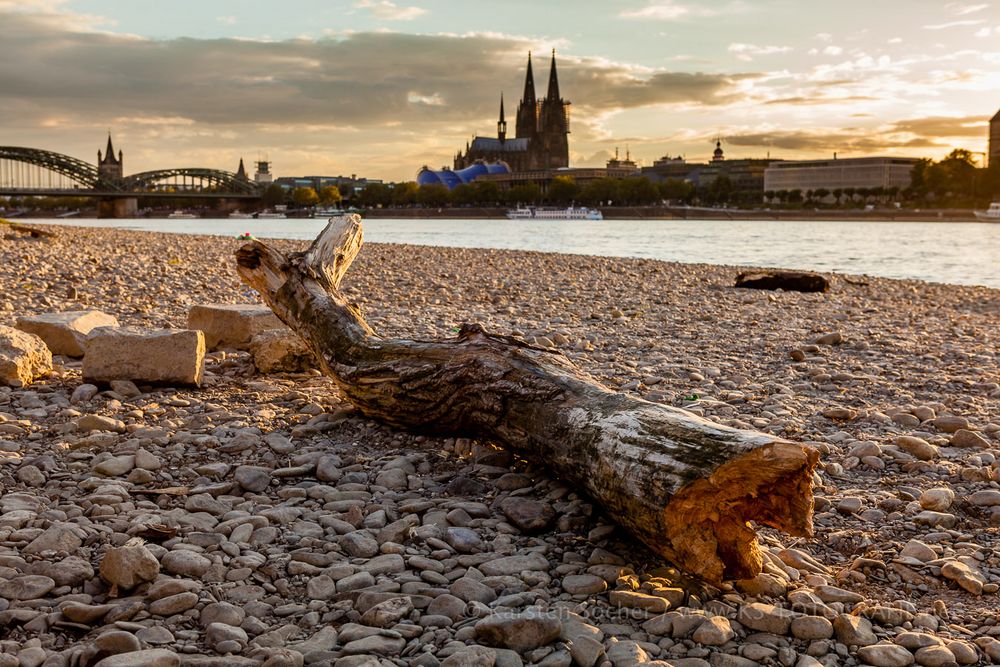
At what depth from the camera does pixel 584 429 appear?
361 cm

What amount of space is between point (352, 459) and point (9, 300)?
23.2 ft

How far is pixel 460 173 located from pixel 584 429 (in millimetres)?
188832

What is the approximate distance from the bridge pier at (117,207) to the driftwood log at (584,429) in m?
98.1

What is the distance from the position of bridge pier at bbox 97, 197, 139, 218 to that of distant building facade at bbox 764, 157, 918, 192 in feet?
426

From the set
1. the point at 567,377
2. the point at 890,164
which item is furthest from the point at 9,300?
the point at 890,164

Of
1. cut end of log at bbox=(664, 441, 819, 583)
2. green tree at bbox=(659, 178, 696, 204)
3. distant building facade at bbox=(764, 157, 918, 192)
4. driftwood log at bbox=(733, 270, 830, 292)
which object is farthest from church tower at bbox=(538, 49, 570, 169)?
cut end of log at bbox=(664, 441, 819, 583)

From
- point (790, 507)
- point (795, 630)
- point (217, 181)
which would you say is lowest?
point (795, 630)

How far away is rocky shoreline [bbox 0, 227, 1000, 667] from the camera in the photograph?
2.71 m

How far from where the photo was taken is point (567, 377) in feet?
13.2

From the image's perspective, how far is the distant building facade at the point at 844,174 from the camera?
182125 mm

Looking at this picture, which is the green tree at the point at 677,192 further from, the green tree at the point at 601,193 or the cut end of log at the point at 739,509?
the cut end of log at the point at 739,509

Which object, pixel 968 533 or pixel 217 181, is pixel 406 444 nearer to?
pixel 968 533

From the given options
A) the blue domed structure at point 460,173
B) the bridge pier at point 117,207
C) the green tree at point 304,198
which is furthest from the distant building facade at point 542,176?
the bridge pier at point 117,207

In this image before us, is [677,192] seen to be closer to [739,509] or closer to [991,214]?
[991,214]
